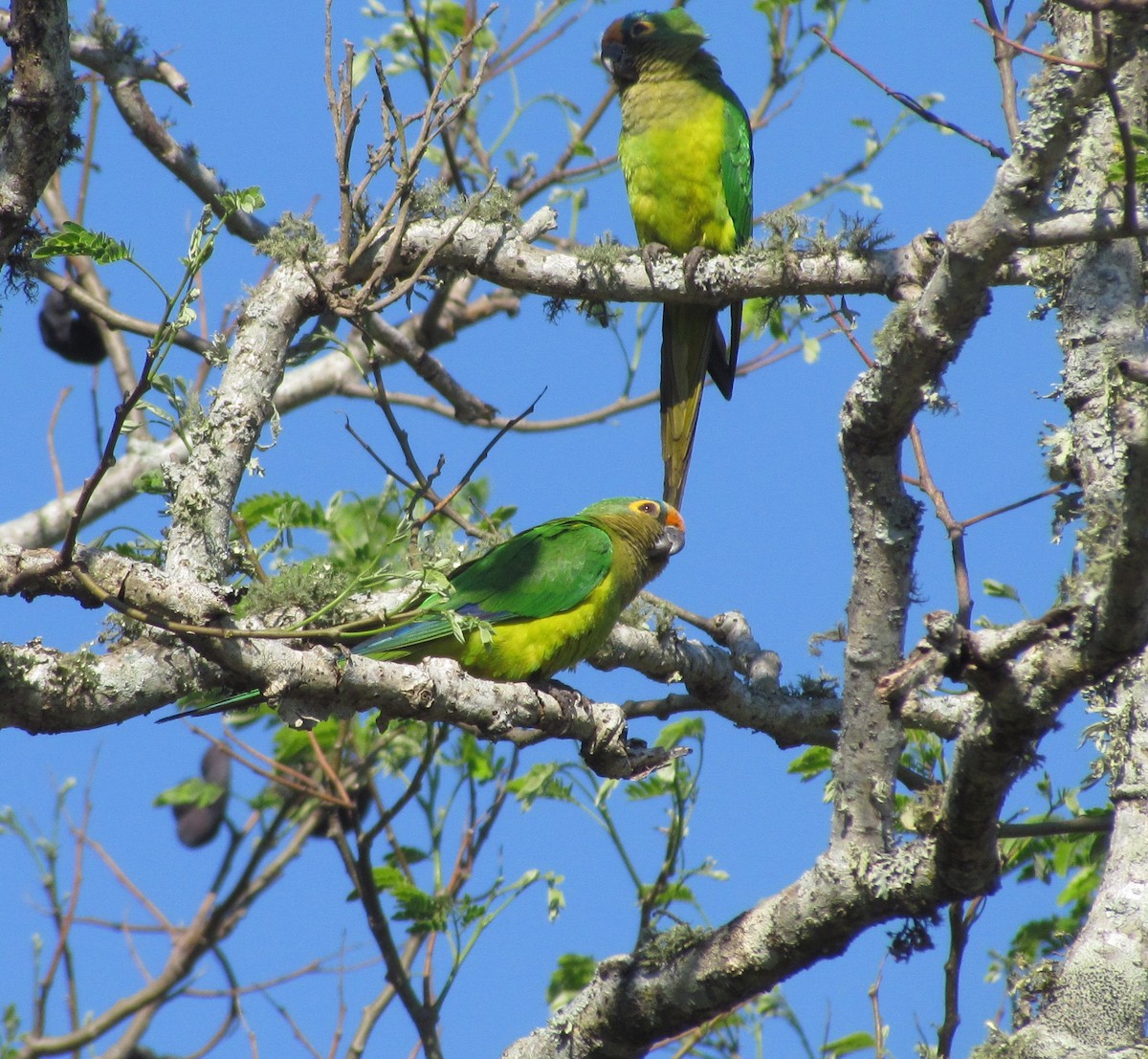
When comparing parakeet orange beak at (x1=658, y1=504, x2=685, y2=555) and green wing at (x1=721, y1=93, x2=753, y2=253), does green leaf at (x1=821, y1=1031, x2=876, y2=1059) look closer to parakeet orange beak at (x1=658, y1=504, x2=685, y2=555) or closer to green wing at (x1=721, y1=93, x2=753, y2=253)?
parakeet orange beak at (x1=658, y1=504, x2=685, y2=555)

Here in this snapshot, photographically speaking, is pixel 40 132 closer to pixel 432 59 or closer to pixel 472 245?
pixel 472 245

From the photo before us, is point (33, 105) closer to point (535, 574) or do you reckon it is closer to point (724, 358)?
point (535, 574)

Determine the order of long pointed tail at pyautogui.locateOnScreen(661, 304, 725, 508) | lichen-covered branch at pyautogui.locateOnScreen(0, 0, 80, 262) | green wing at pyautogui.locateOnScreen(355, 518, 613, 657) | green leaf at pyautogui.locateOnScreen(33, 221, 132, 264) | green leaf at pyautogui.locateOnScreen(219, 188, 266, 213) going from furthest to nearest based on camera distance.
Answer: long pointed tail at pyautogui.locateOnScreen(661, 304, 725, 508)
green wing at pyautogui.locateOnScreen(355, 518, 613, 657)
lichen-covered branch at pyautogui.locateOnScreen(0, 0, 80, 262)
green leaf at pyautogui.locateOnScreen(219, 188, 266, 213)
green leaf at pyautogui.locateOnScreen(33, 221, 132, 264)

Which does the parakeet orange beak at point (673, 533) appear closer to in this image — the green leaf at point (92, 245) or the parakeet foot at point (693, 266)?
the parakeet foot at point (693, 266)

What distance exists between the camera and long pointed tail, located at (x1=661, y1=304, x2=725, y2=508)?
565 cm

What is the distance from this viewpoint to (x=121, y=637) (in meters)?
2.95

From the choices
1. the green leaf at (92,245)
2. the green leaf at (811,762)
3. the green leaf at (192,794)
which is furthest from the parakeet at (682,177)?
the green leaf at (92,245)

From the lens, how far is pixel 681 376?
5.70 m

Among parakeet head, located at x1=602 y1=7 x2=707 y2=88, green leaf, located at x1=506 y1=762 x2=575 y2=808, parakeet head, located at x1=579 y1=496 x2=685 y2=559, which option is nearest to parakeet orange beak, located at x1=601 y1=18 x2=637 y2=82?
parakeet head, located at x1=602 y1=7 x2=707 y2=88

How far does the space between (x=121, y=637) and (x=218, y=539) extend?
1.45ft

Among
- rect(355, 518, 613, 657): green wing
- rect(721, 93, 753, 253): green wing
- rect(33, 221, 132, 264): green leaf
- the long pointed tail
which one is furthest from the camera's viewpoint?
rect(721, 93, 753, 253): green wing

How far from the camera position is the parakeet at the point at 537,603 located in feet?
14.1

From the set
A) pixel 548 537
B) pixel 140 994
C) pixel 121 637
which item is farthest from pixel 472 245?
pixel 140 994

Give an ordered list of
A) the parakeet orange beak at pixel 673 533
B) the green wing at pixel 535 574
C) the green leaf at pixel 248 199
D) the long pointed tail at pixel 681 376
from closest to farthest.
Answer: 1. the green leaf at pixel 248 199
2. the green wing at pixel 535 574
3. the parakeet orange beak at pixel 673 533
4. the long pointed tail at pixel 681 376
